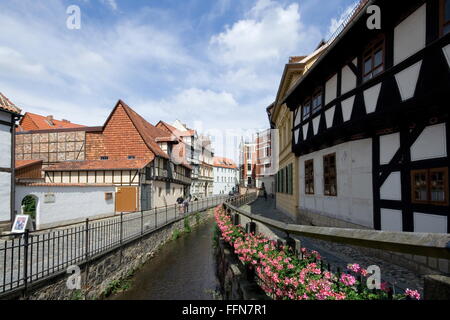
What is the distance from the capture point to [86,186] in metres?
15.1

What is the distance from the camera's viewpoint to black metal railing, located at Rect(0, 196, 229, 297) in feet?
15.5

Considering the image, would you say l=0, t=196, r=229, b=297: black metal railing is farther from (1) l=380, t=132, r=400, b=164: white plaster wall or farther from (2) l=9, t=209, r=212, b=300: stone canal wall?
(1) l=380, t=132, r=400, b=164: white plaster wall

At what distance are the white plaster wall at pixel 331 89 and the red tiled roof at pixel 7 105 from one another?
14.2 metres

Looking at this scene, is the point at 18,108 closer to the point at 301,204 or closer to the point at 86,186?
the point at 86,186

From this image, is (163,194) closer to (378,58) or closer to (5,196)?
(5,196)

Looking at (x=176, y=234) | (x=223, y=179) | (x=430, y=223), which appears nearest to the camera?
(x=430, y=223)

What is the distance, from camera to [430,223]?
514cm

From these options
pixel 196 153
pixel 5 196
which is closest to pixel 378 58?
pixel 5 196

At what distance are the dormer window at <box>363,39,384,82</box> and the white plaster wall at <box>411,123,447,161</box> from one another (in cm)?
208

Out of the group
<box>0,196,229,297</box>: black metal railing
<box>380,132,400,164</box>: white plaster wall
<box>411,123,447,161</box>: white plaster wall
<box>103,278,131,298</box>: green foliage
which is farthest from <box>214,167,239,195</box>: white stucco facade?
<box>411,123,447,161</box>: white plaster wall

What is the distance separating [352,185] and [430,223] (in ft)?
8.87

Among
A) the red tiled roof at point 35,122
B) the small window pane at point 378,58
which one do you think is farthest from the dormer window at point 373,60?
the red tiled roof at point 35,122

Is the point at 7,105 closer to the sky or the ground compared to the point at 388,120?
closer to the sky

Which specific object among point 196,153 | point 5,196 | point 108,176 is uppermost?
point 196,153
